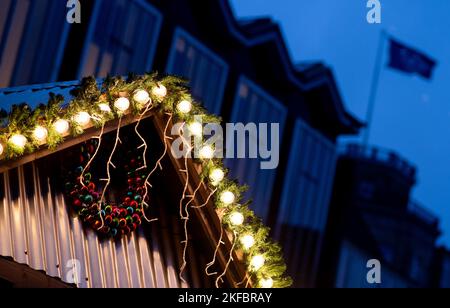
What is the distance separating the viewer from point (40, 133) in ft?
21.8

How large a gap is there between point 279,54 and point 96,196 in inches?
431

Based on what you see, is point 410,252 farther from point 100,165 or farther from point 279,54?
point 100,165

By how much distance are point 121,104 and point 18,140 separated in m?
1.10

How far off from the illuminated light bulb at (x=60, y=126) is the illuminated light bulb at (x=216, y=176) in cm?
168

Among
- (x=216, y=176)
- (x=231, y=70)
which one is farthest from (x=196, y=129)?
(x=231, y=70)

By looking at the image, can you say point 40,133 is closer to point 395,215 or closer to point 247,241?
point 247,241

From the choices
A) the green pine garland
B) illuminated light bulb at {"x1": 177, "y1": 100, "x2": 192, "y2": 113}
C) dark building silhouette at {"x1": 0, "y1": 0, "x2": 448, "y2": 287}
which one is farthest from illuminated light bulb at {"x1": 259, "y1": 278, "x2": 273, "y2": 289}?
dark building silhouette at {"x1": 0, "y1": 0, "x2": 448, "y2": 287}

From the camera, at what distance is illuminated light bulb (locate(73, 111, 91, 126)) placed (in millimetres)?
6910

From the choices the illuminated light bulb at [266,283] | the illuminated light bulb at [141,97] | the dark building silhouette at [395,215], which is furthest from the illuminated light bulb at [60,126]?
the dark building silhouette at [395,215]

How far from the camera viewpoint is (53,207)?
7.28 meters

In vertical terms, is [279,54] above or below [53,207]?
above

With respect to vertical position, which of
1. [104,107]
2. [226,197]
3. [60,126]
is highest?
[104,107]

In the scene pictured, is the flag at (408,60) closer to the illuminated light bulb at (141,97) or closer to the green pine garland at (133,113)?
the green pine garland at (133,113)

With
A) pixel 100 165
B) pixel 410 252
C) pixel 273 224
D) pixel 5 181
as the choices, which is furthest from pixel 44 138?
pixel 410 252
